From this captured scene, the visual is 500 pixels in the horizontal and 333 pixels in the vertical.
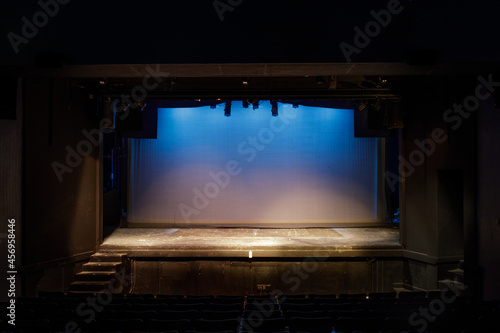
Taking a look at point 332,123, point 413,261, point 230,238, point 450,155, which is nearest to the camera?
point 450,155

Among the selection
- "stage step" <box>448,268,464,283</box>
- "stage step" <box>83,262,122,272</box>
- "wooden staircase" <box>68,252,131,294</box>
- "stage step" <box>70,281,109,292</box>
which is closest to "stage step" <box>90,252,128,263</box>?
"wooden staircase" <box>68,252,131,294</box>

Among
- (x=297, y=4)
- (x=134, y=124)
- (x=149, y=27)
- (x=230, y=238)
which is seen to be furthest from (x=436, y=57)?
(x=134, y=124)

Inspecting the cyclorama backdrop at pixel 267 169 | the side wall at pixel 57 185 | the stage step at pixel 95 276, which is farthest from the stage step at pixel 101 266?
the cyclorama backdrop at pixel 267 169

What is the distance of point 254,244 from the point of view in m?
9.88

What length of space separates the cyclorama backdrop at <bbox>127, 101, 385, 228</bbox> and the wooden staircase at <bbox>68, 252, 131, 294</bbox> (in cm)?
331

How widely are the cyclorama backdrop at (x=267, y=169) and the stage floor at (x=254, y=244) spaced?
1055mm

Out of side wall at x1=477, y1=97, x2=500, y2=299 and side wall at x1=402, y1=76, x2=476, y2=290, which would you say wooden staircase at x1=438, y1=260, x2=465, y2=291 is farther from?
side wall at x1=477, y1=97, x2=500, y2=299

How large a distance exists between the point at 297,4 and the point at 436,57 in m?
2.34

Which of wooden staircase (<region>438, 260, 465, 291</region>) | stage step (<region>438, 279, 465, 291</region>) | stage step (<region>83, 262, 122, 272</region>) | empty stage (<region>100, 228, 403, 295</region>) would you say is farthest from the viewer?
empty stage (<region>100, 228, 403, 295</region>)

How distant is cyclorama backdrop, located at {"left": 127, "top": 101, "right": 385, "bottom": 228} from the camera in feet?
41.8

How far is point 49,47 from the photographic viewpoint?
21.0 ft

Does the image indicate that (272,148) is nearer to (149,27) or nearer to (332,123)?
(332,123)

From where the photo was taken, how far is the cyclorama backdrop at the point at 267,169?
41.8 ft

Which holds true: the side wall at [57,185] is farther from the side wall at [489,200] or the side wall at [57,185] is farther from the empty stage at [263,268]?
the side wall at [489,200]
